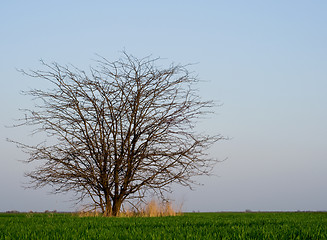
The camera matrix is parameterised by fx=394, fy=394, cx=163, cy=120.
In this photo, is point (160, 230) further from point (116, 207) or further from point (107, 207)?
point (107, 207)

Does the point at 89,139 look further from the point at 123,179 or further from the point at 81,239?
the point at 81,239

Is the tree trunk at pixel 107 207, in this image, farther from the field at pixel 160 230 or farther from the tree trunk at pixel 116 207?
the field at pixel 160 230

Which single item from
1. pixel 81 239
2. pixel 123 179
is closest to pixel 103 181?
pixel 123 179

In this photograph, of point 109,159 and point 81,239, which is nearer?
point 81,239

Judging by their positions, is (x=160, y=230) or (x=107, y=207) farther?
(x=107, y=207)

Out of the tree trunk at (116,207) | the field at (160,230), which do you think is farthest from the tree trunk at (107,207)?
the field at (160,230)

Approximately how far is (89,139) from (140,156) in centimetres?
221

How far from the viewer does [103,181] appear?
53.9ft

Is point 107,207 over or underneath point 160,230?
over

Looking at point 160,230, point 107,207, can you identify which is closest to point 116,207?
point 107,207

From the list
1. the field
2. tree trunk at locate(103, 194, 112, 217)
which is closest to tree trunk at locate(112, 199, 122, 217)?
tree trunk at locate(103, 194, 112, 217)

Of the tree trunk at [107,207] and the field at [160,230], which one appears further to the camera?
the tree trunk at [107,207]

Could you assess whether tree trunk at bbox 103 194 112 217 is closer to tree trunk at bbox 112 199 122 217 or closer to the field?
tree trunk at bbox 112 199 122 217

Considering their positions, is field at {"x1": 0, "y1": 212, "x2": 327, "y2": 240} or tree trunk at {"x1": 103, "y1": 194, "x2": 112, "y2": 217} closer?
field at {"x1": 0, "y1": 212, "x2": 327, "y2": 240}
